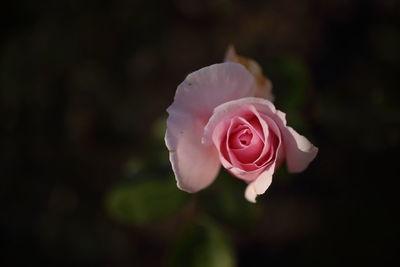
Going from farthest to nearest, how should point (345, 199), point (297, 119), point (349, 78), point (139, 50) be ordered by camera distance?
point (139, 50) < point (345, 199) < point (349, 78) < point (297, 119)

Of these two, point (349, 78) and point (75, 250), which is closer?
point (349, 78)

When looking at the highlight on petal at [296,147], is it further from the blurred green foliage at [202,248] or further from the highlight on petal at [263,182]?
→ the blurred green foliage at [202,248]

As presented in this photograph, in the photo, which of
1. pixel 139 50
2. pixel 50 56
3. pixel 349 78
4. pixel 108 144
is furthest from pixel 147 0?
pixel 349 78

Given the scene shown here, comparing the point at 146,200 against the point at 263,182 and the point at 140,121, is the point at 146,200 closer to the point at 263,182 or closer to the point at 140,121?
the point at 263,182

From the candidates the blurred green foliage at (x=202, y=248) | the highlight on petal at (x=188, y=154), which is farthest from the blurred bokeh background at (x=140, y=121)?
the highlight on petal at (x=188, y=154)

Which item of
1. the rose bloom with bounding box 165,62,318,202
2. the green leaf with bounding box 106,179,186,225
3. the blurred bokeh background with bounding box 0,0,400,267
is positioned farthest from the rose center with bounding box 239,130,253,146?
the blurred bokeh background with bounding box 0,0,400,267

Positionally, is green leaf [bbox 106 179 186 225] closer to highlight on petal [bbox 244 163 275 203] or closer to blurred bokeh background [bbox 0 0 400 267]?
blurred bokeh background [bbox 0 0 400 267]

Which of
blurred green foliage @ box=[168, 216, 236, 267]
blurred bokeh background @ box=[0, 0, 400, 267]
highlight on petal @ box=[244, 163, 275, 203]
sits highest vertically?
blurred bokeh background @ box=[0, 0, 400, 267]

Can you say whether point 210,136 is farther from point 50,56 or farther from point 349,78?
point 50,56
